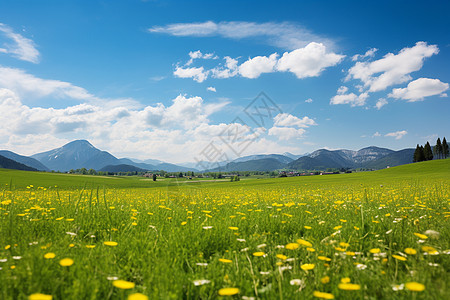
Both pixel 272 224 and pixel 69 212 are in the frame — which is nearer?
pixel 272 224

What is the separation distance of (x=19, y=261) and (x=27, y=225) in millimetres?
1694

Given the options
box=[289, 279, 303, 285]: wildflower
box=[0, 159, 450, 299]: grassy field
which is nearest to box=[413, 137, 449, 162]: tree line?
box=[0, 159, 450, 299]: grassy field

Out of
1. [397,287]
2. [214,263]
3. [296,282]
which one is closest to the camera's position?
[397,287]

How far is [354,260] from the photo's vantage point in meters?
2.94

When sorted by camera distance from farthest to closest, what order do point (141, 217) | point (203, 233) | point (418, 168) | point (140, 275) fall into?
point (418, 168)
point (141, 217)
point (203, 233)
point (140, 275)

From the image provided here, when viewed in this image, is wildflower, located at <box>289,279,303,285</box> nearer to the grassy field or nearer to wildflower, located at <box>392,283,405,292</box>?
the grassy field

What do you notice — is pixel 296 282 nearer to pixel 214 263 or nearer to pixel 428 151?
pixel 214 263

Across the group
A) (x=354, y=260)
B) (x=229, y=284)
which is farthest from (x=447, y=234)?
(x=229, y=284)

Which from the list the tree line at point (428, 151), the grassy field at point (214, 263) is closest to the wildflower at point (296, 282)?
the grassy field at point (214, 263)

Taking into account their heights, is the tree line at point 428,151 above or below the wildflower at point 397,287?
above

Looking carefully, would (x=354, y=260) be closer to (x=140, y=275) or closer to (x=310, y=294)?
(x=310, y=294)

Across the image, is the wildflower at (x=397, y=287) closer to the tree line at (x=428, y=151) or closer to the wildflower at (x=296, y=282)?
the wildflower at (x=296, y=282)

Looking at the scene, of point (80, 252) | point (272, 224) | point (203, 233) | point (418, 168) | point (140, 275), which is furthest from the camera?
point (418, 168)

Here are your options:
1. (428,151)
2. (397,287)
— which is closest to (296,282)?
(397,287)
